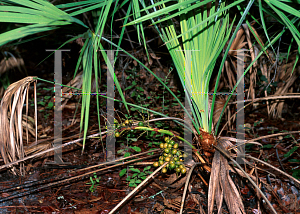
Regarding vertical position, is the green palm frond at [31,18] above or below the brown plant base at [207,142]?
above

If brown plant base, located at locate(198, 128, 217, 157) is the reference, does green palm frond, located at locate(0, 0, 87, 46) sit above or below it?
above

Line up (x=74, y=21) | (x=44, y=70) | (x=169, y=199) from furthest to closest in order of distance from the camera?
(x=44, y=70) → (x=169, y=199) → (x=74, y=21)

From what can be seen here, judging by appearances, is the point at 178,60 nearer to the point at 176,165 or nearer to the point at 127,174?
the point at 176,165

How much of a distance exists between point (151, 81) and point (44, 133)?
93 centimetres

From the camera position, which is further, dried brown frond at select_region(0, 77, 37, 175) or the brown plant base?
the brown plant base

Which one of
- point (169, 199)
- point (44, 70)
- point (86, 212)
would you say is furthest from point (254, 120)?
point (44, 70)

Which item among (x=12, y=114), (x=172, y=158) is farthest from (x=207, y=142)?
(x=12, y=114)

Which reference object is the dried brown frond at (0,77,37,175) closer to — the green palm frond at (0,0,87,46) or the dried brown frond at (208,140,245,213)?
the green palm frond at (0,0,87,46)

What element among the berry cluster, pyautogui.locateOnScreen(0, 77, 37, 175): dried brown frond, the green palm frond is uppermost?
the green palm frond

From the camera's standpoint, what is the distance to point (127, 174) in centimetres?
142

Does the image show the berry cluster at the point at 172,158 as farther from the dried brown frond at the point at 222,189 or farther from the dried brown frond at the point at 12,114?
the dried brown frond at the point at 12,114

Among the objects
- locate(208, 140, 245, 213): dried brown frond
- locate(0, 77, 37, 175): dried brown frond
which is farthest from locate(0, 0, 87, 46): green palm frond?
locate(208, 140, 245, 213): dried brown frond

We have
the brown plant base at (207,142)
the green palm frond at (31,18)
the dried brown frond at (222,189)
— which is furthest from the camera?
the brown plant base at (207,142)

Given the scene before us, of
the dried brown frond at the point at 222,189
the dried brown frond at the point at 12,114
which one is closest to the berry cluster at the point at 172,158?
the dried brown frond at the point at 222,189
